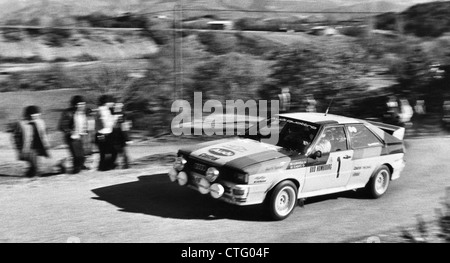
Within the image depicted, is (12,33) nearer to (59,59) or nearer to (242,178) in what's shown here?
(59,59)

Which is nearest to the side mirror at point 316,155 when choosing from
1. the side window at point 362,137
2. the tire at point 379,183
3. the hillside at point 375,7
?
the side window at point 362,137

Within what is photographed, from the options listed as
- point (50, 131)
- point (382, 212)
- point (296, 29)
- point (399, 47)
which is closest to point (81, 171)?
point (50, 131)

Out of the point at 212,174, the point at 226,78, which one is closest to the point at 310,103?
the point at 226,78

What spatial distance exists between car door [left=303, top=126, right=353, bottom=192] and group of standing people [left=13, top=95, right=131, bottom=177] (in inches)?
149

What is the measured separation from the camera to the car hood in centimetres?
680

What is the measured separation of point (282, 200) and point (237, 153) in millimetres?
902

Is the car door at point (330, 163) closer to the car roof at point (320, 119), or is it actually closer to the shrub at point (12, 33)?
the car roof at point (320, 119)

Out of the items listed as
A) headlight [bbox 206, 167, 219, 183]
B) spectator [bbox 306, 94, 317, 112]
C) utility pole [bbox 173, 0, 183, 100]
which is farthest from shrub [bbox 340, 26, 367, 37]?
headlight [bbox 206, 167, 219, 183]

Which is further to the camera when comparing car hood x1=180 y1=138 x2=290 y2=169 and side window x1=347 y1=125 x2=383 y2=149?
side window x1=347 y1=125 x2=383 y2=149

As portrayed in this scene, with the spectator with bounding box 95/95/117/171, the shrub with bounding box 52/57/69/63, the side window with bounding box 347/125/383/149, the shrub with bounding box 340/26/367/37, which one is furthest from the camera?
the shrub with bounding box 340/26/367/37

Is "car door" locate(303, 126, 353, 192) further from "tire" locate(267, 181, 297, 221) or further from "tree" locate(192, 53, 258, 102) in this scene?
"tree" locate(192, 53, 258, 102)

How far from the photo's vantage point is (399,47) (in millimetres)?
12719

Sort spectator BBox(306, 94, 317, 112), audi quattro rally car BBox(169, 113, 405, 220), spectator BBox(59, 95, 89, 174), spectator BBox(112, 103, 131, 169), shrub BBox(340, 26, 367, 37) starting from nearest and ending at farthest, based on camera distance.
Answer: audi quattro rally car BBox(169, 113, 405, 220), spectator BBox(59, 95, 89, 174), spectator BBox(112, 103, 131, 169), spectator BBox(306, 94, 317, 112), shrub BBox(340, 26, 367, 37)

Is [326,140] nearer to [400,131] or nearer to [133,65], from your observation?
[400,131]
